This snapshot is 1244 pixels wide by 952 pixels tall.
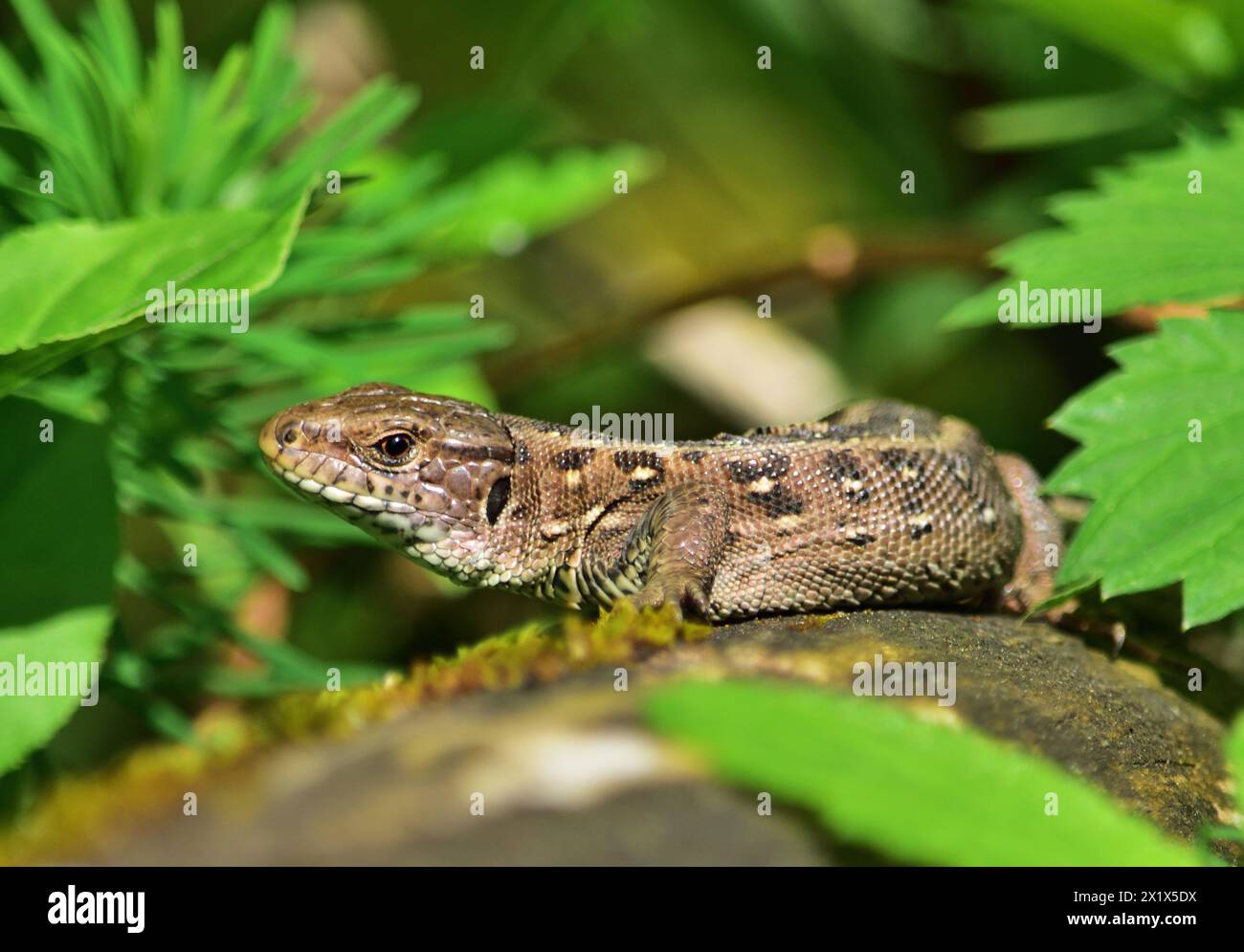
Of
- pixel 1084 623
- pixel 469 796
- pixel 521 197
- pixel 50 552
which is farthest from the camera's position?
pixel 521 197

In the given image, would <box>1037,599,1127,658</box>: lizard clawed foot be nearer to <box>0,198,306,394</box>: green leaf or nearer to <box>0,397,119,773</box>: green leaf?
<box>0,198,306,394</box>: green leaf

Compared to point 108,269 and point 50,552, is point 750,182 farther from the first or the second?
point 50,552

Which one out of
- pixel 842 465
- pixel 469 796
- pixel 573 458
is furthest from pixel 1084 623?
pixel 469 796

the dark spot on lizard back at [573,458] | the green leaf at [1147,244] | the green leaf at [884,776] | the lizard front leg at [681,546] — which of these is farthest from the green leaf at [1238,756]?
the dark spot on lizard back at [573,458]

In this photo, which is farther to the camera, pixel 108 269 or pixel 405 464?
pixel 405 464

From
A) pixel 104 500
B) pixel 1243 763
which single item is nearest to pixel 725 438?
pixel 104 500
